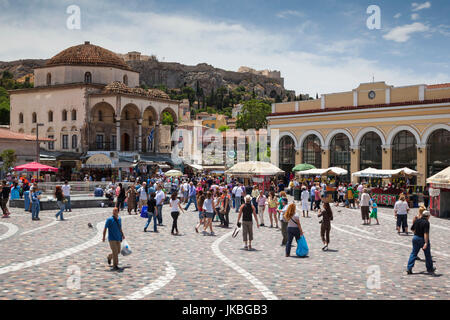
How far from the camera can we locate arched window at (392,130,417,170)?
34906mm

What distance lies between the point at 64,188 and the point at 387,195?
17.7m

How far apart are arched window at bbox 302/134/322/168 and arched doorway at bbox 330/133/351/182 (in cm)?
127

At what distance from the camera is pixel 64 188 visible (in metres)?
22.7

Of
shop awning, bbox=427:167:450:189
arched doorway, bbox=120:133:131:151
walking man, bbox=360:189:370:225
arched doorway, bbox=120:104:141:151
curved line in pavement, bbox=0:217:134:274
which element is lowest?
curved line in pavement, bbox=0:217:134:274

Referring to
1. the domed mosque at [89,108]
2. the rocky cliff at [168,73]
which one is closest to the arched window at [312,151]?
the domed mosque at [89,108]

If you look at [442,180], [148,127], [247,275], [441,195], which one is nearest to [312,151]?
[441,195]

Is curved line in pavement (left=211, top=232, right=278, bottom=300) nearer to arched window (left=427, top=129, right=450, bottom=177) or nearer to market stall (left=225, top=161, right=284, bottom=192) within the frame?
market stall (left=225, top=161, right=284, bottom=192)

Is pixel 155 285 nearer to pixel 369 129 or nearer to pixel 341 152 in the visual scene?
pixel 369 129

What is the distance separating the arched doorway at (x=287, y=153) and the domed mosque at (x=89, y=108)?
15.6 m

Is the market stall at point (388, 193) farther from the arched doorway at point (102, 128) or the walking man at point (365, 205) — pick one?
the arched doorway at point (102, 128)

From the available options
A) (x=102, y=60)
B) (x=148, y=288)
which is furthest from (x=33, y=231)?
(x=102, y=60)

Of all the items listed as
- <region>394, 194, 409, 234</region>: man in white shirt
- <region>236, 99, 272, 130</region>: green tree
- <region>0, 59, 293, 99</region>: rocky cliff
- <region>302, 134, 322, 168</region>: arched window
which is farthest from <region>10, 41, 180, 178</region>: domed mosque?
<region>0, 59, 293, 99</region>: rocky cliff

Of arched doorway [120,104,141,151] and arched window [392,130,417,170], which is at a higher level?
arched doorway [120,104,141,151]

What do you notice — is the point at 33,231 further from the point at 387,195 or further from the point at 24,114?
the point at 24,114
